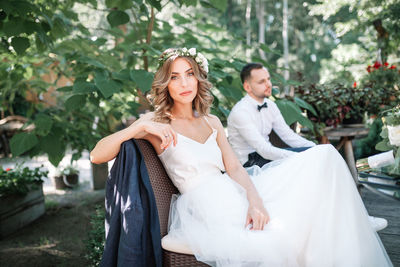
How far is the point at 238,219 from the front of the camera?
5.62 feet

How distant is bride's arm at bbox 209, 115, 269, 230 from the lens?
1646 mm

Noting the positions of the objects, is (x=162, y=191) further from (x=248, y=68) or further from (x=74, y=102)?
(x=248, y=68)

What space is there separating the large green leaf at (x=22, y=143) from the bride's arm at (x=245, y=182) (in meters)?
1.52

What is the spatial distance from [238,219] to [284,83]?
184cm

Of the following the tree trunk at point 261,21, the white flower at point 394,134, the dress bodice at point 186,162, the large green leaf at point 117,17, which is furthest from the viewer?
the tree trunk at point 261,21

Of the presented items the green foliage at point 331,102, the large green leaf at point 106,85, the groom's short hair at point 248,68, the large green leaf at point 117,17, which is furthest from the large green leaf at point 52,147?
the green foliage at point 331,102

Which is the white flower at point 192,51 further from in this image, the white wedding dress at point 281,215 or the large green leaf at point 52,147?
the large green leaf at point 52,147

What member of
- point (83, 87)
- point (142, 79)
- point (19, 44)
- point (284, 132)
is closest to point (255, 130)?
point (284, 132)

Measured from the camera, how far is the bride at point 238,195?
60.3 inches

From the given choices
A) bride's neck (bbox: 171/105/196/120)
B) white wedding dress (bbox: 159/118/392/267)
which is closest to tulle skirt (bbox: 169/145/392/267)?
white wedding dress (bbox: 159/118/392/267)

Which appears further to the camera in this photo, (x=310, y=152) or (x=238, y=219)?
(x=310, y=152)

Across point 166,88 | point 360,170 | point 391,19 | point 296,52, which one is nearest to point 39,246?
point 166,88

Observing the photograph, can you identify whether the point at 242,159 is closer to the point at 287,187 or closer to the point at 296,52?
the point at 287,187

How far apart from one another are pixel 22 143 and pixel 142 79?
116 cm
